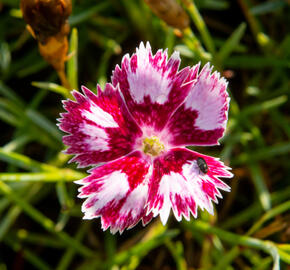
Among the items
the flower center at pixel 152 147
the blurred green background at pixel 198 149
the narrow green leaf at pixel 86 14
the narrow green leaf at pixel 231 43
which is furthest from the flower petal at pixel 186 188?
the narrow green leaf at pixel 86 14

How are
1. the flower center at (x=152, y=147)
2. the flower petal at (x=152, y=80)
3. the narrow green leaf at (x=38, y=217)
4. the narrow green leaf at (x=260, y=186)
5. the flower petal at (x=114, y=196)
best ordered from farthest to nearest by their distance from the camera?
the narrow green leaf at (x=260, y=186)
the narrow green leaf at (x=38, y=217)
the flower center at (x=152, y=147)
the flower petal at (x=152, y=80)
the flower petal at (x=114, y=196)

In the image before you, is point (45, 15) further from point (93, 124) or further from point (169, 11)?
point (169, 11)

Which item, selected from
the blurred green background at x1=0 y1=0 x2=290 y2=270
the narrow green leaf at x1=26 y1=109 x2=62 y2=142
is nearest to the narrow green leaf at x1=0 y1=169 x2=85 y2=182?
the blurred green background at x1=0 y1=0 x2=290 y2=270

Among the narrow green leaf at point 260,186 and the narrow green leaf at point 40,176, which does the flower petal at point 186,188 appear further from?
the narrow green leaf at point 260,186

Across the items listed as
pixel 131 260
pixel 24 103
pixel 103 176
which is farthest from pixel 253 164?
pixel 24 103

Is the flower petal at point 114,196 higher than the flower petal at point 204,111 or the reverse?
the reverse

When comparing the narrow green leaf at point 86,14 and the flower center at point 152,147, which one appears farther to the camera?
the narrow green leaf at point 86,14

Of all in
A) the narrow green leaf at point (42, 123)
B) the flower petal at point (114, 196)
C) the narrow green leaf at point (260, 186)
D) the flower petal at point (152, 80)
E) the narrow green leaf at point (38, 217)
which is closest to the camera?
the flower petal at point (114, 196)

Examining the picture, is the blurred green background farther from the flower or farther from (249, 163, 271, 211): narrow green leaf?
the flower
